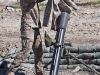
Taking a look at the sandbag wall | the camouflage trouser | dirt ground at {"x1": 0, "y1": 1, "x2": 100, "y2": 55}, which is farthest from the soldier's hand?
dirt ground at {"x1": 0, "y1": 1, "x2": 100, "y2": 55}

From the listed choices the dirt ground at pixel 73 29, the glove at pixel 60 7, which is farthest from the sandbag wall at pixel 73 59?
the glove at pixel 60 7

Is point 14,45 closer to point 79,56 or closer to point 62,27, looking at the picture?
point 79,56

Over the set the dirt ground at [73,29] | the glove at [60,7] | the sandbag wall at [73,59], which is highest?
the glove at [60,7]

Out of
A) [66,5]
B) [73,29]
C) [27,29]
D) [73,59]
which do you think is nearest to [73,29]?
[73,29]

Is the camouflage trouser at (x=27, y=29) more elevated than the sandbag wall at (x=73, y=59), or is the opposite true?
the camouflage trouser at (x=27, y=29)

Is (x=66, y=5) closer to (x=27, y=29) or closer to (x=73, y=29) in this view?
(x=27, y=29)

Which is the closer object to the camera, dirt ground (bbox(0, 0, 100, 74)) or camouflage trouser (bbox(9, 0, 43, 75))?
camouflage trouser (bbox(9, 0, 43, 75))

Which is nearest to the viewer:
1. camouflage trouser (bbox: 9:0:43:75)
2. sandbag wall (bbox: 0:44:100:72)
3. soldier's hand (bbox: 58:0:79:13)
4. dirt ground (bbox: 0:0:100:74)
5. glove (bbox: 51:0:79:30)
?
glove (bbox: 51:0:79:30)

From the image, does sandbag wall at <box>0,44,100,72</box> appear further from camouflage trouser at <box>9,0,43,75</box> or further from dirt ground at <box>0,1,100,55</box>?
camouflage trouser at <box>9,0,43,75</box>

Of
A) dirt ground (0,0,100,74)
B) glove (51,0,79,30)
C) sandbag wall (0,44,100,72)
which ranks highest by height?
glove (51,0,79,30)

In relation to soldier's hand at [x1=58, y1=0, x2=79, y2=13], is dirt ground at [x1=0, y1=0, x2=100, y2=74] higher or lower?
lower

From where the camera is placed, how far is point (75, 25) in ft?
33.1

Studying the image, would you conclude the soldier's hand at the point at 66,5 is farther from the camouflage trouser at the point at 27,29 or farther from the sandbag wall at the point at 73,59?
the sandbag wall at the point at 73,59

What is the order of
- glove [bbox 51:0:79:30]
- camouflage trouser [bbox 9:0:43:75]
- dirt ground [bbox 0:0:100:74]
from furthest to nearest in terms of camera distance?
dirt ground [bbox 0:0:100:74], camouflage trouser [bbox 9:0:43:75], glove [bbox 51:0:79:30]
